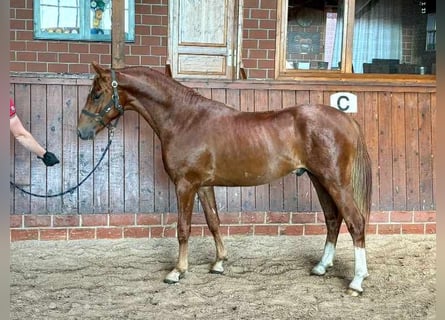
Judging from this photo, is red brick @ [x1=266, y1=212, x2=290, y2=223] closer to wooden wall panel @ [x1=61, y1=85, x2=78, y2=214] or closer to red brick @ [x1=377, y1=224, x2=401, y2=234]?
red brick @ [x1=377, y1=224, x2=401, y2=234]

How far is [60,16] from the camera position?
6422 millimetres

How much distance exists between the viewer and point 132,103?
371cm

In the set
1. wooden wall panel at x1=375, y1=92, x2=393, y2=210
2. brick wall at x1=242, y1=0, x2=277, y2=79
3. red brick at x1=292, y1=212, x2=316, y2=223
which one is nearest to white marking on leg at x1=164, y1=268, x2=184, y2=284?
→ red brick at x1=292, y1=212, x2=316, y2=223

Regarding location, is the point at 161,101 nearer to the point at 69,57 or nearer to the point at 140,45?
the point at 140,45

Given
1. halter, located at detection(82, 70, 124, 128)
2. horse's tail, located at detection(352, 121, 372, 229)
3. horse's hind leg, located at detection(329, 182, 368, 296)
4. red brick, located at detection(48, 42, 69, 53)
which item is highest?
red brick, located at detection(48, 42, 69, 53)

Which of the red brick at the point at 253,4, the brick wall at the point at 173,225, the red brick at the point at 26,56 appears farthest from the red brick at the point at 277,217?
the red brick at the point at 26,56

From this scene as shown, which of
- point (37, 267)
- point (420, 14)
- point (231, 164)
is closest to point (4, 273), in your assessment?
point (231, 164)

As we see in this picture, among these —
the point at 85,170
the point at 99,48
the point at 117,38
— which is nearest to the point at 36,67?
the point at 99,48

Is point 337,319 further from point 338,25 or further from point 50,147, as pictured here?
point 338,25

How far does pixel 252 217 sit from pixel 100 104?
6.62ft

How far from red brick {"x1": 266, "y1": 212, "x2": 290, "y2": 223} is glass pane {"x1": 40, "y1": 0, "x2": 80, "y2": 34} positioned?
3.65 m

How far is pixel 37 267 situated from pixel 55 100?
63.0 inches

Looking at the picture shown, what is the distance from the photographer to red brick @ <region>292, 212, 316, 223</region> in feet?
16.2

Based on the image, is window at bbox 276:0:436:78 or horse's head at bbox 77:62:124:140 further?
window at bbox 276:0:436:78
